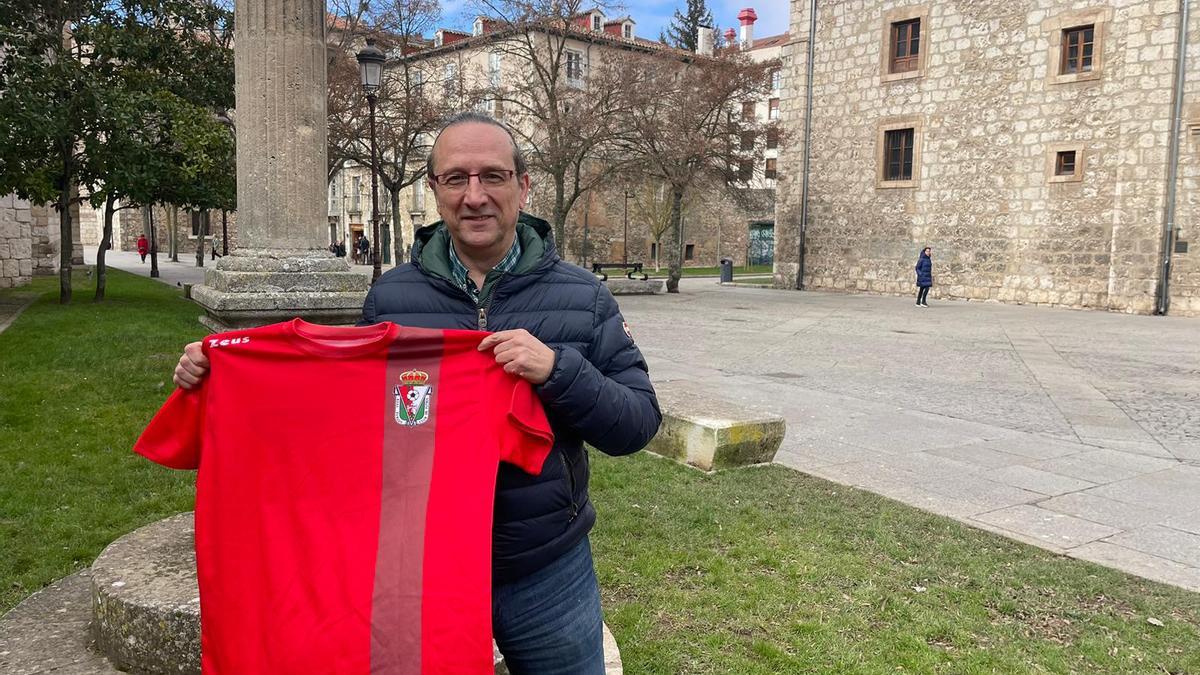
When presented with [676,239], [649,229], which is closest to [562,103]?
[676,239]

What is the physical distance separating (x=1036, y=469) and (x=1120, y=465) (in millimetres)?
747

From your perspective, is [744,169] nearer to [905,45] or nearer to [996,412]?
[905,45]

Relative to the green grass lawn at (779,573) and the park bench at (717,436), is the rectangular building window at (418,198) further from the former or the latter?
the park bench at (717,436)

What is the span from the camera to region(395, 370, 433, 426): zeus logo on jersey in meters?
1.89

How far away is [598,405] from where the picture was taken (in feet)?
5.89

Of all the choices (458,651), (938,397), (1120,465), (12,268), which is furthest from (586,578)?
(12,268)

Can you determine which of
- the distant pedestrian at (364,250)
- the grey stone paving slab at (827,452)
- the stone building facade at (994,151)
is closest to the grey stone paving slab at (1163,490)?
the grey stone paving slab at (827,452)

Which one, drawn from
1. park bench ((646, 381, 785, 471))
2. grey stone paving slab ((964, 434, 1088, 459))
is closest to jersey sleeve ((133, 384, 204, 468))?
park bench ((646, 381, 785, 471))

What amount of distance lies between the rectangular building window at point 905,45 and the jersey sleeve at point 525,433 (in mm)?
25543

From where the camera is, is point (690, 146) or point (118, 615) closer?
point (118, 615)

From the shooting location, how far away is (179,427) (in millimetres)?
2016

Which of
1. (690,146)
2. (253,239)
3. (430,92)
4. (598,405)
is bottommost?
(598,405)

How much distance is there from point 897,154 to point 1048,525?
72.4 feet

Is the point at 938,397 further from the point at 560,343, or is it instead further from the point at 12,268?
the point at 12,268
